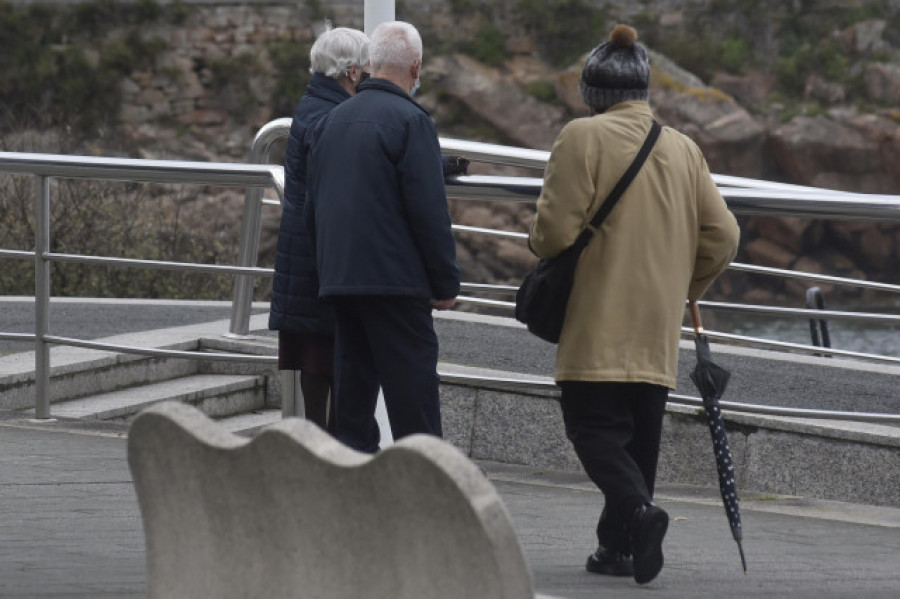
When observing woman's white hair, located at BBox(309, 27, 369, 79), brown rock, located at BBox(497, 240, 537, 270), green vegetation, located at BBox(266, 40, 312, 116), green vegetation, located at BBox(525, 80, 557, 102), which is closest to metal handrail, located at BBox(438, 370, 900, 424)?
woman's white hair, located at BBox(309, 27, 369, 79)

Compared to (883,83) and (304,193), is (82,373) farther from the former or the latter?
(883,83)

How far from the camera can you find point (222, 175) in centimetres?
645

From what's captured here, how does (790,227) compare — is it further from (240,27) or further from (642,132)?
(642,132)

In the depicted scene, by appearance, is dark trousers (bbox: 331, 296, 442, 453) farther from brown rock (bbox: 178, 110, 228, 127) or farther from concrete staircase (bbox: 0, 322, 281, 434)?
brown rock (bbox: 178, 110, 228, 127)

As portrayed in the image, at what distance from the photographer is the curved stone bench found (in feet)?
6.47

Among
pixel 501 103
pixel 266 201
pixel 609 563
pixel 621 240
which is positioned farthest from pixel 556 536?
pixel 501 103

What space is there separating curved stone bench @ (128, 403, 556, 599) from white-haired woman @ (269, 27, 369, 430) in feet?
8.59

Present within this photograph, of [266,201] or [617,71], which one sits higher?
[617,71]

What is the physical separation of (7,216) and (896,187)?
35562 mm

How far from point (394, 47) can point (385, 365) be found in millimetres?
920

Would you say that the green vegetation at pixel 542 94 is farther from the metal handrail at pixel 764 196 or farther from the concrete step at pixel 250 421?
the metal handrail at pixel 764 196

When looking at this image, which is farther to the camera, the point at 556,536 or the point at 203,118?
the point at 203,118

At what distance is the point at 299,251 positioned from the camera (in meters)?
5.20

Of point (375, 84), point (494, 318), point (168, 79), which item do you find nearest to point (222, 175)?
point (375, 84)
